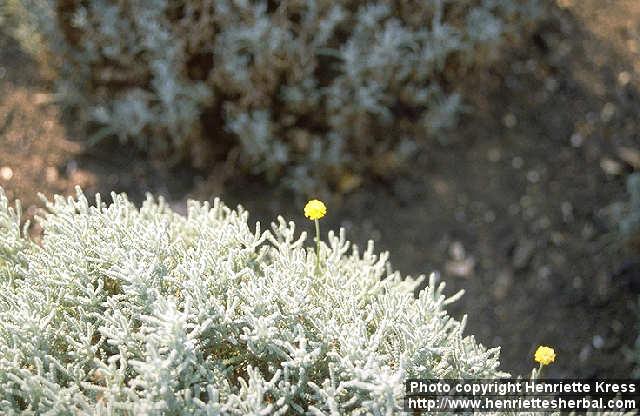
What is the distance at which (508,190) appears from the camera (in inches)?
143

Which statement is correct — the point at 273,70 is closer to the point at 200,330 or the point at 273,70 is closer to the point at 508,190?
the point at 508,190

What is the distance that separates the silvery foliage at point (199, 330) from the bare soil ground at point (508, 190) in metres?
1.25

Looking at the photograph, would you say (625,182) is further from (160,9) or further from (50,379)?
(50,379)

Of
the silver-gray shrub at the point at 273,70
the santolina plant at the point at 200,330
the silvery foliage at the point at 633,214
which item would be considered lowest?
the santolina plant at the point at 200,330

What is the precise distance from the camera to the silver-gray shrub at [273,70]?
3.29m

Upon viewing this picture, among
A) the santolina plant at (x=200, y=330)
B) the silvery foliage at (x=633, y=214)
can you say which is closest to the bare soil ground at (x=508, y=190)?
the silvery foliage at (x=633, y=214)

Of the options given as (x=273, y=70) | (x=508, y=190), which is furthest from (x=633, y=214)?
(x=273, y=70)

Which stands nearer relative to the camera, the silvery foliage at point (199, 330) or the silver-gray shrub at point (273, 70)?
the silvery foliage at point (199, 330)

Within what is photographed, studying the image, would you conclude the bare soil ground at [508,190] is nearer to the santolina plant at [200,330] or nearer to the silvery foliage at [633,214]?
the silvery foliage at [633,214]

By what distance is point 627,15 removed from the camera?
13.8ft

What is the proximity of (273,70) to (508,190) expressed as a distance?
1311 mm

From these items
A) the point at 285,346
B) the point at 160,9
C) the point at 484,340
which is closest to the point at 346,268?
the point at 285,346

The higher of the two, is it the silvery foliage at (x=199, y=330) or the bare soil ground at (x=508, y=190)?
→ the bare soil ground at (x=508, y=190)

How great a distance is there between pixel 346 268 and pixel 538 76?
2269mm
